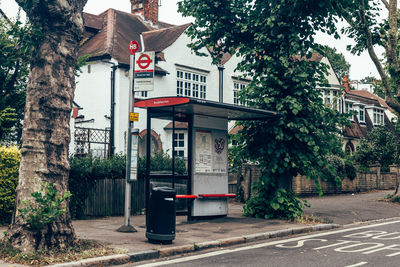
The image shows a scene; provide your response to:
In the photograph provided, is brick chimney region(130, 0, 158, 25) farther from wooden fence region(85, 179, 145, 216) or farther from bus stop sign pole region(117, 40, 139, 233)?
bus stop sign pole region(117, 40, 139, 233)

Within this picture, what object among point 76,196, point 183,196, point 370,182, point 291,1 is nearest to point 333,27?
point 291,1

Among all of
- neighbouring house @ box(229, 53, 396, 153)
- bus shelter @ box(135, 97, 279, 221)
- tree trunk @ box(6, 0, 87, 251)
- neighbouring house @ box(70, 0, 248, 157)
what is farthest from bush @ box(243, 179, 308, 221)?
neighbouring house @ box(229, 53, 396, 153)

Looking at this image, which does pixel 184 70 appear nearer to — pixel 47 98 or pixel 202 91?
pixel 202 91

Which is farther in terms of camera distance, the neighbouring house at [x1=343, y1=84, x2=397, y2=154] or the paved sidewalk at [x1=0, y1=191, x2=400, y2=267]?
the neighbouring house at [x1=343, y1=84, x2=397, y2=154]

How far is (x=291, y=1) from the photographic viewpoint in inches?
499

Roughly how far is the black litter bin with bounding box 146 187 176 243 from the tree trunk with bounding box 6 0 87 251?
60.7 inches

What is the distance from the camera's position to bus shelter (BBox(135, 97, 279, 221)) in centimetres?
1199

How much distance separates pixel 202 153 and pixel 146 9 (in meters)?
23.3

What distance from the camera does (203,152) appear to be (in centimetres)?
1292

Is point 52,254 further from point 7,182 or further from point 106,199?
point 106,199

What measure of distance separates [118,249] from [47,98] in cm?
277

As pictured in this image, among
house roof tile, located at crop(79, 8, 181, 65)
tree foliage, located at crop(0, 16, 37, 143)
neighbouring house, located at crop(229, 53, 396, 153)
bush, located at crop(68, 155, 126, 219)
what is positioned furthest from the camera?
neighbouring house, located at crop(229, 53, 396, 153)

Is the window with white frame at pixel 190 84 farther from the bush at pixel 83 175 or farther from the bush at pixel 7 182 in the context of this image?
the bush at pixel 7 182

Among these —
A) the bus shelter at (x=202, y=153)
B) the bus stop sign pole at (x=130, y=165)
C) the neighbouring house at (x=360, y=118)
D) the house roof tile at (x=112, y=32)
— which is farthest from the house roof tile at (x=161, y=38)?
the neighbouring house at (x=360, y=118)
